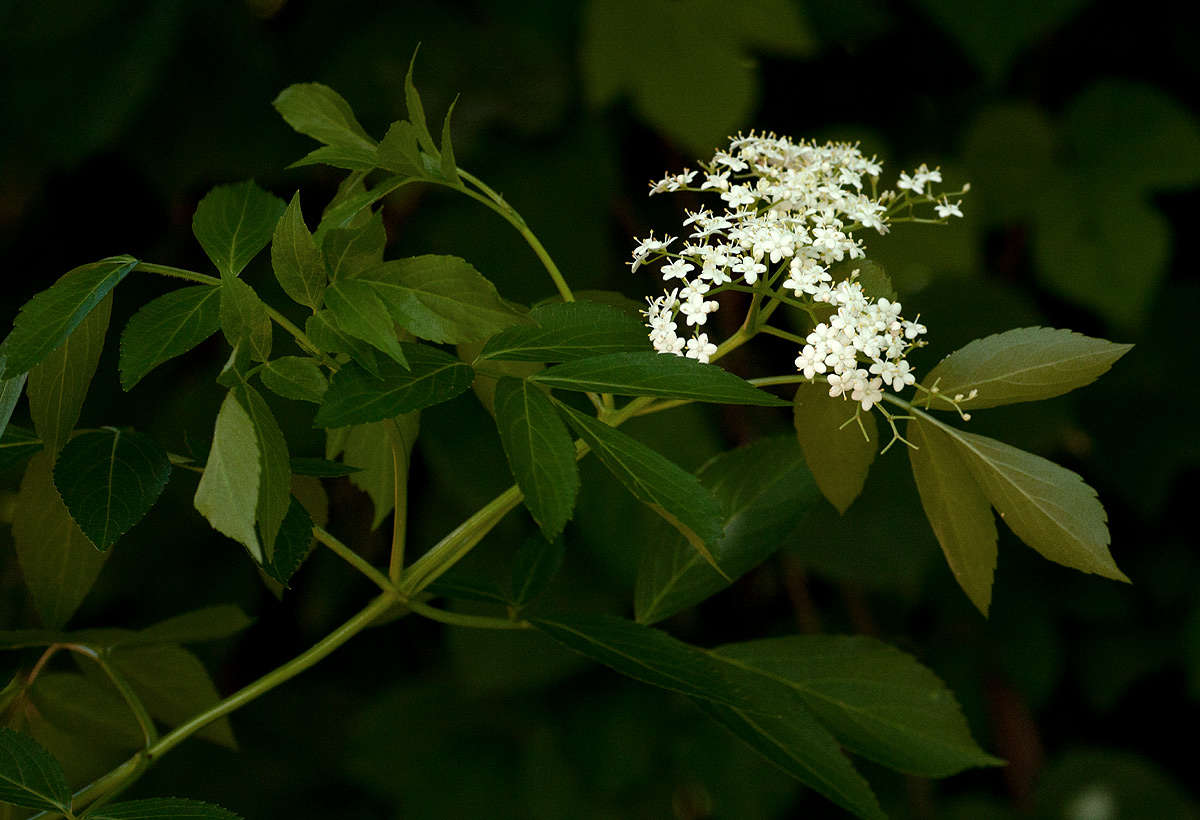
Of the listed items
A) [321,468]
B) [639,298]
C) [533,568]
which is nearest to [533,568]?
[533,568]

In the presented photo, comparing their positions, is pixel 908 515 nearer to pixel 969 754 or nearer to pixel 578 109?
pixel 578 109

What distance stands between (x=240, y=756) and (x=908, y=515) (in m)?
0.71

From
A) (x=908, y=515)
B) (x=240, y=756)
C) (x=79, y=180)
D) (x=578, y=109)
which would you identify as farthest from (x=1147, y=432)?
(x=79, y=180)

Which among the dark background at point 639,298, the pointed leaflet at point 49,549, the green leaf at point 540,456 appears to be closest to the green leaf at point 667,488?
the green leaf at point 540,456

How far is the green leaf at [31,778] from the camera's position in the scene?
0.35 metres

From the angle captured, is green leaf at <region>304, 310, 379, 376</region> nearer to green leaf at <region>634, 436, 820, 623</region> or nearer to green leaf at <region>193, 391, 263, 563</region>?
green leaf at <region>193, 391, 263, 563</region>

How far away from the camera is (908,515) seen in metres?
1.08

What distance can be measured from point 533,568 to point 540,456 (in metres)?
0.15

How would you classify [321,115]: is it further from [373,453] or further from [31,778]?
[31,778]

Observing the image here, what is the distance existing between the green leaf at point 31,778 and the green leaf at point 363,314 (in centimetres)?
17

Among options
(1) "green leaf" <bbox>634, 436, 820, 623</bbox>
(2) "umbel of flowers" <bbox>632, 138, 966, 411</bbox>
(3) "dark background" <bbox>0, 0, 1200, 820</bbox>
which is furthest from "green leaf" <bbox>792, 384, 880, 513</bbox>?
(3) "dark background" <bbox>0, 0, 1200, 820</bbox>

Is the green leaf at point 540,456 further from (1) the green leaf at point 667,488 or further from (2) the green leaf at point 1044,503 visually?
(2) the green leaf at point 1044,503

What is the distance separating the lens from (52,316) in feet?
1.10

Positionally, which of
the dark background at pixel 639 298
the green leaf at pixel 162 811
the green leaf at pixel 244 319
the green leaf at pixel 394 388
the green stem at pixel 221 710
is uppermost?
the dark background at pixel 639 298
